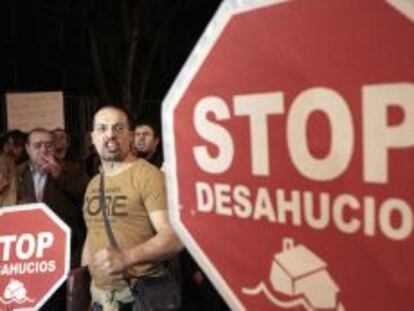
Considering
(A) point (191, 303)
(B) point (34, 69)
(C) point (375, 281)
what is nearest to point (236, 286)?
(C) point (375, 281)

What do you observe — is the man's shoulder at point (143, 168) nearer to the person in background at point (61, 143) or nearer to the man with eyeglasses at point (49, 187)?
the man with eyeglasses at point (49, 187)

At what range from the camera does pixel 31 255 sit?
358 cm

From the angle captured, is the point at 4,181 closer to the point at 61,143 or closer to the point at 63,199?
the point at 63,199

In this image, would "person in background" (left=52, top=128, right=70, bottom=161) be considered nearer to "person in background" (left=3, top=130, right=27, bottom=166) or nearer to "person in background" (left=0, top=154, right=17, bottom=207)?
"person in background" (left=3, top=130, right=27, bottom=166)

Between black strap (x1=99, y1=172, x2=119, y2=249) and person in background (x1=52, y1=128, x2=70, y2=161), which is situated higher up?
person in background (x1=52, y1=128, x2=70, y2=161)

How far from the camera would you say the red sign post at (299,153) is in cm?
141

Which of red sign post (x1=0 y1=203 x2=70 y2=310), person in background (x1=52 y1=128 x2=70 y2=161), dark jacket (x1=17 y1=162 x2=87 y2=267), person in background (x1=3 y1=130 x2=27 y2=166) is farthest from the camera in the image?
person in background (x1=3 y1=130 x2=27 y2=166)

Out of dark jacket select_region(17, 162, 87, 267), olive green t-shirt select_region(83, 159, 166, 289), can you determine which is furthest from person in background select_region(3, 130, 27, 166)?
→ olive green t-shirt select_region(83, 159, 166, 289)

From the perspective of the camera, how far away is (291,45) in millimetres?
1561

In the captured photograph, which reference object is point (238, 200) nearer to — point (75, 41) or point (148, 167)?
point (148, 167)

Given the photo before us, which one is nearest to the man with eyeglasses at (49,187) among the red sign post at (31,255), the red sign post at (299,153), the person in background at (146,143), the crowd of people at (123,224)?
the person in background at (146,143)

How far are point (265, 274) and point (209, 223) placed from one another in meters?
0.17

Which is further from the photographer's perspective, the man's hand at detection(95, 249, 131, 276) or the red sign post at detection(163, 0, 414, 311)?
the man's hand at detection(95, 249, 131, 276)

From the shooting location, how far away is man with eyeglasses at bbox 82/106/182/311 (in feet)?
12.5
